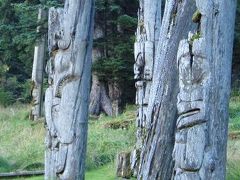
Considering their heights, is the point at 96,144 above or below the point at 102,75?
below

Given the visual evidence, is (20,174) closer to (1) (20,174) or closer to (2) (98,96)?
(1) (20,174)

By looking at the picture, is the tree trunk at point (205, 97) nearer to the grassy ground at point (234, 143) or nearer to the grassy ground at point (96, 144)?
the grassy ground at point (234, 143)

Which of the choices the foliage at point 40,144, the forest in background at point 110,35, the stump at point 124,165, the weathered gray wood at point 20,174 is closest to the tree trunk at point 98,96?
the forest in background at point 110,35

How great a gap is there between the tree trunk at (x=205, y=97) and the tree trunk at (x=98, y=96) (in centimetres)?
1548

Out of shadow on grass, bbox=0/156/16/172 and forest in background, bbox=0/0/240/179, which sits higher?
forest in background, bbox=0/0/240/179

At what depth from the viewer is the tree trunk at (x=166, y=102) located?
7617mm

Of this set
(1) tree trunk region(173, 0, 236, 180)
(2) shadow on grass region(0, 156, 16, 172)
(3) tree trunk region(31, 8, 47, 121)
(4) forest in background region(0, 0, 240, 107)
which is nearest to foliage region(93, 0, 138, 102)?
(4) forest in background region(0, 0, 240, 107)

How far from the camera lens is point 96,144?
14336 millimetres

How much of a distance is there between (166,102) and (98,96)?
13.7 meters

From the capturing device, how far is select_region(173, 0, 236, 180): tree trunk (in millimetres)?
5406

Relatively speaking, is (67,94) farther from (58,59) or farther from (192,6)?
(192,6)

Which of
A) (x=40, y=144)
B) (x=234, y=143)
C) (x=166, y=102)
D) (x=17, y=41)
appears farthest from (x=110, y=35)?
(x=166, y=102)

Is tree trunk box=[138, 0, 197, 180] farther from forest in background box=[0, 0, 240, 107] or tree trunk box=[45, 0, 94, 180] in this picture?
forest in background box=[0, 0, 240, 107]

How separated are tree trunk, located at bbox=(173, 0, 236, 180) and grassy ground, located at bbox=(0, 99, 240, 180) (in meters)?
3.45
